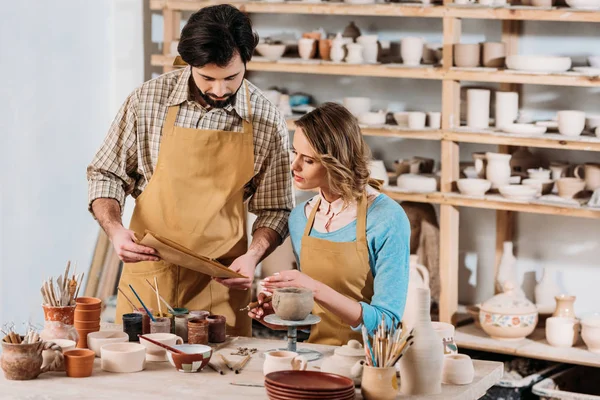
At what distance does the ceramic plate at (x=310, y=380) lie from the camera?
2.49m

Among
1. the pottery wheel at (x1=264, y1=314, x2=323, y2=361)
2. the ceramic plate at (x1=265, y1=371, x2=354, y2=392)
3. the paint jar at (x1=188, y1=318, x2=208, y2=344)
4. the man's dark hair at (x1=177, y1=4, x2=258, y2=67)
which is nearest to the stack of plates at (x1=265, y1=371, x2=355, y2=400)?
the ceramic plate at (x1=265, y1=371, x2=354, y2=392)

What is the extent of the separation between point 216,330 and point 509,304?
231 centimetres

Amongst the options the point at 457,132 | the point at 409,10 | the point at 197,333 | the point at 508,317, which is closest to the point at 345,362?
the point at 197,333

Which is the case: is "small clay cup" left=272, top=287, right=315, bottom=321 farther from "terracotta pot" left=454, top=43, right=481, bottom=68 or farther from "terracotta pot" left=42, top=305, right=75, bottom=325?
"terracotta pot" left=454, top=43, right=481, bottom=68

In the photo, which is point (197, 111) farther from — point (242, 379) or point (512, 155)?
point (512, 155)

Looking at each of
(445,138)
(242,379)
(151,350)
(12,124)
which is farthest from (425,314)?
(12,124)

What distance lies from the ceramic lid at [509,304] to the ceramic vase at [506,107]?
2.76ft

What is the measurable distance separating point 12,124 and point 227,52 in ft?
7.47

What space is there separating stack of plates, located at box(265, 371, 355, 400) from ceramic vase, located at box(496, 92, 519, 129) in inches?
111

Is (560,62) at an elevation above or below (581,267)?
above

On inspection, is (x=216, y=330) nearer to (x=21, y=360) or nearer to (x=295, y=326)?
(x=295, y=326)

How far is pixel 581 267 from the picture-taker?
17.2 feet

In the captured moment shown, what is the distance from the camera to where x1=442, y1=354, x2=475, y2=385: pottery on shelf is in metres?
2.72

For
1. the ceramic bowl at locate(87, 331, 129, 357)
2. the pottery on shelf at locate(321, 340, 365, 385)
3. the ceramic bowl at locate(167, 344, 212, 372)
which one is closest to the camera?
the pottery on shelf at locate(321, 340, 365, 385)
